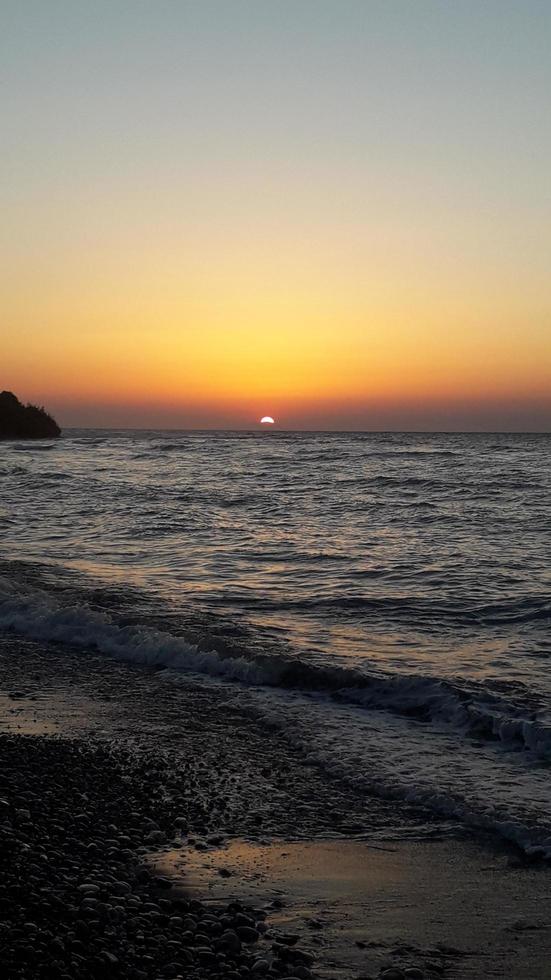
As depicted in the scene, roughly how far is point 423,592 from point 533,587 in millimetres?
2038

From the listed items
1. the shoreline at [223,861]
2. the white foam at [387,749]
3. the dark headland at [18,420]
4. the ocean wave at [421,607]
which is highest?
the dark headland at [18,420]

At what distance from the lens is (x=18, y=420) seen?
96.7 metres

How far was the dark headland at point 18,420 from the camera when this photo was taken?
3784 inches

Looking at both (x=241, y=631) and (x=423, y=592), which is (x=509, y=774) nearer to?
(x=241, y=631)

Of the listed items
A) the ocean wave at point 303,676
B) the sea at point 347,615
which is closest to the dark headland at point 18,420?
the sea at point 347,615

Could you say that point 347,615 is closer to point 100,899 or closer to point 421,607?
point 421,607

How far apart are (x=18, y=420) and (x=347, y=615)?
8973 centimetres

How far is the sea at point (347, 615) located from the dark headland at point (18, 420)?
69635mm

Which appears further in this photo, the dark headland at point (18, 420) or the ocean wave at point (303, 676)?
the dark headland at point (18, 420)

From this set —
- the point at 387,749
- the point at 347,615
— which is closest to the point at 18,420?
the point at 347,615

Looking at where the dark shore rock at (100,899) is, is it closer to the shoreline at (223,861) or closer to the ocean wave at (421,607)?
the shoreline at (223,861)

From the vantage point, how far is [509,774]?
7.29m

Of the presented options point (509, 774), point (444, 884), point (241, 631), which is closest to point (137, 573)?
point (241, 631)

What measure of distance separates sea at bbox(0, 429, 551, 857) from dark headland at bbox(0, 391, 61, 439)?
69.6 meters
